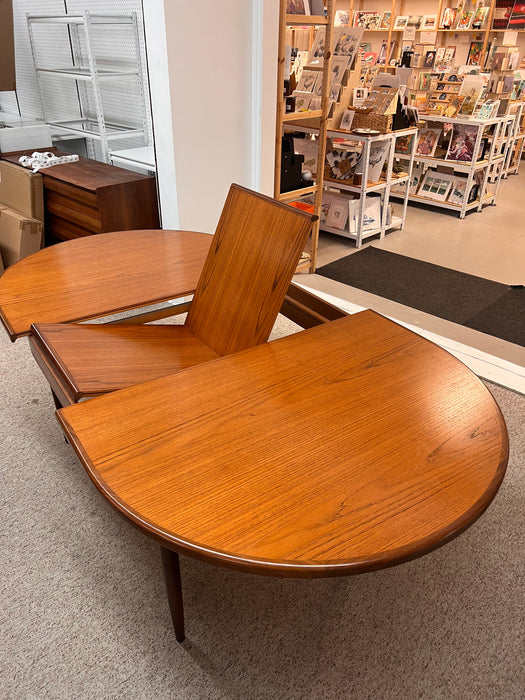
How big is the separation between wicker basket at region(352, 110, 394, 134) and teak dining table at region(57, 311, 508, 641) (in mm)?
3080

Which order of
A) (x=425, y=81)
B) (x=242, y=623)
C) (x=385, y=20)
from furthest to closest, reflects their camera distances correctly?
(x=385, y=20)
(x=425, y=81)
(x=242, y=623)

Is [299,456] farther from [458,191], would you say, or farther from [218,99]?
[458,191]

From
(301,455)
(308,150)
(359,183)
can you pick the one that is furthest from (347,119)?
(301,455)

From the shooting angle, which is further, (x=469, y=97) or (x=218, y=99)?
(x=469, y=97)

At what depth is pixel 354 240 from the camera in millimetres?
4270

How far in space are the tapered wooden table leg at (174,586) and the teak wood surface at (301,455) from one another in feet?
1.05

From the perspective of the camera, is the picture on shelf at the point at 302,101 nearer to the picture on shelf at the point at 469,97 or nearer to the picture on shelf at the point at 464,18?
the picture on shelf at the point at 469,97

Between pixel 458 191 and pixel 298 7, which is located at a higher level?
pixel 298 7

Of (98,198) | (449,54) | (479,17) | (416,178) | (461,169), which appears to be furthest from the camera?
(449,54)

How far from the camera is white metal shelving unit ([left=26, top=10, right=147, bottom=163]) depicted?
3.20 metres

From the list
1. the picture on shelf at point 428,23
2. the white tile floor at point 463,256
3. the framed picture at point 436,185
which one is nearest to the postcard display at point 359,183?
the white tile floor at point 463,256

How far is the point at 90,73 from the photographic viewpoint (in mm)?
3193

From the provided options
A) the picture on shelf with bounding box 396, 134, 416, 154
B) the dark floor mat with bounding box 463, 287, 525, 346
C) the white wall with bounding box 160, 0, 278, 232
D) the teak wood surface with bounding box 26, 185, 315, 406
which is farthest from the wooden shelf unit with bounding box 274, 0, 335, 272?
the picture on shelf with bounding box 396, 134, 416, 154

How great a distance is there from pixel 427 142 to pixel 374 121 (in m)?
1.47
